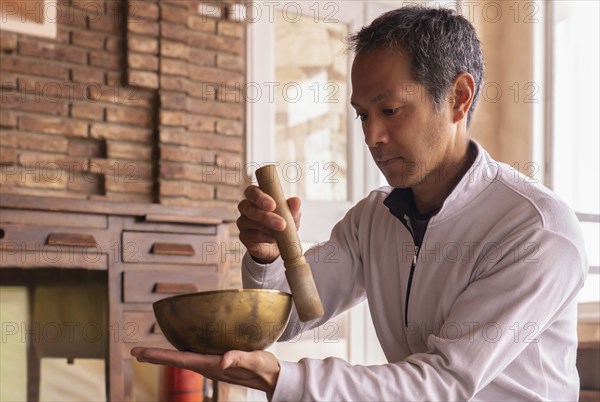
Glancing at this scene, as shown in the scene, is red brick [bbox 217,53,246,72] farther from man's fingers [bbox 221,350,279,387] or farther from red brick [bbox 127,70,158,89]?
man's fingers [bbox 221,350,279,387]

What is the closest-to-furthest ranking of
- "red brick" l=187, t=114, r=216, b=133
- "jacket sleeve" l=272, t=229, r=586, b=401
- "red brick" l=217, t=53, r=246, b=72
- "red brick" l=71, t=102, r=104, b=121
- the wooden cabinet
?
"jacket sleeve" l=272, t=229, r=586, b=401 < the wooden cabinet < "red brick" l=71, t=102, r=104, b=121 < "red brick" l=187, t=114, r=216, b=133 < "red brick" l=217, t=53, r=246, b=72

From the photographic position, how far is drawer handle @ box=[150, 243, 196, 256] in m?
3.08

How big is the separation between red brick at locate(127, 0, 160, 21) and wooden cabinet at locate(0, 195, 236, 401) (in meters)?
1.20

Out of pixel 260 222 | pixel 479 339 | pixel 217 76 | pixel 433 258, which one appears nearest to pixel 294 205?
pixel 260 222

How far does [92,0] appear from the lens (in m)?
3.74

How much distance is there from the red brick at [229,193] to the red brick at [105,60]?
2.60 ft

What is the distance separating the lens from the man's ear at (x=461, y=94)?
1.71m

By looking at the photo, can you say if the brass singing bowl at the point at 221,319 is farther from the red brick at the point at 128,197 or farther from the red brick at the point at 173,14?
the red brick at the point at 173,14

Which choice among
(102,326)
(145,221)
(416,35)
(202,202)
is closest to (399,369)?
(416,35)

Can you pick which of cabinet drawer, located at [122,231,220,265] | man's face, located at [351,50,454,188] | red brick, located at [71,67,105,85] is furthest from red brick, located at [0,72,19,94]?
man's face, located at [351,50,454,188]

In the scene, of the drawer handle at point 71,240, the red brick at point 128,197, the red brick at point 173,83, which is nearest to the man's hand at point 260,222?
the drawer handle at point 71,240

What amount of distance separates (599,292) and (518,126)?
3.63ft

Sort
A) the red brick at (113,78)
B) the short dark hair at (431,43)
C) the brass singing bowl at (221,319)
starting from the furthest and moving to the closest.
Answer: the red brick at (113,78) < the short dark hair at (431,43) < the brass singing bowl at (221,319)

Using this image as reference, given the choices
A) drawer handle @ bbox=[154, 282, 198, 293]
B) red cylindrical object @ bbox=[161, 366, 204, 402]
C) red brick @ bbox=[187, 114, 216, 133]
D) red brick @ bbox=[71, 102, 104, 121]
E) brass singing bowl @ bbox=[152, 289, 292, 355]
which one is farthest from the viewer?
red brick @ bbox=[187, 114, 216, 133]
